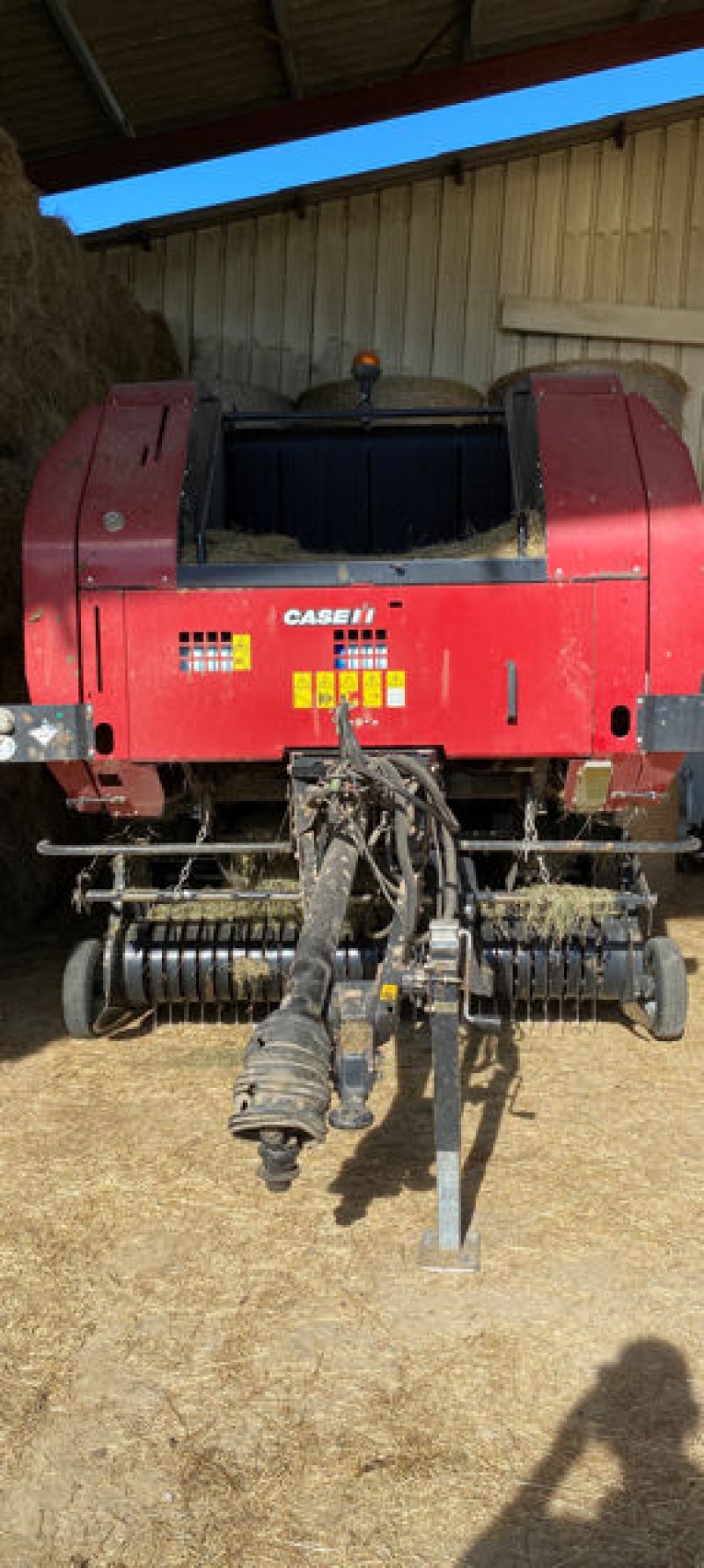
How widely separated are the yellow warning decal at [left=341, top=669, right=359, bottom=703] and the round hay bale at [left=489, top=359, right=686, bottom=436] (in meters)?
3.87

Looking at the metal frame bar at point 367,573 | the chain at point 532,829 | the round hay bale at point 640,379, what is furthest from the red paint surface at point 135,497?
the round hay bale at point 640,379

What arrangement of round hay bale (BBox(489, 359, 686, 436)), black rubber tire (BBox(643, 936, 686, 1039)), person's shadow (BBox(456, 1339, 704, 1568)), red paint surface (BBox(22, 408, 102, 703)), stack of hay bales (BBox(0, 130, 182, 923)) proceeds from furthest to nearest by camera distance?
round hay bale (BBox(489, 359, 686, 436)) < stack of hay bales (BBox(0, 130, 182, 923)) < black rubber tire (BBox(643, 936, 686, 1039)) < red paint surface (BBox(22, 408, 102, 703)) < person's shadow (BBox(456, 1339, 704, 1568))

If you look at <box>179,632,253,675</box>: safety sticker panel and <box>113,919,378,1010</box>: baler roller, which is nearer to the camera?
<box>179,632,253,675</box>: safety sticker panel

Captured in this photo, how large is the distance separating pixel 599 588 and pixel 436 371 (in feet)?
18.7

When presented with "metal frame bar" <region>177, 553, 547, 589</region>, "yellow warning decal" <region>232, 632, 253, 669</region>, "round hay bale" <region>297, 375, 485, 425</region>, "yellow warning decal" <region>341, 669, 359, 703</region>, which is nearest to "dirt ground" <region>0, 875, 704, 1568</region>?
"yellow warning decal" <region>341, 669, 359, 703</region>

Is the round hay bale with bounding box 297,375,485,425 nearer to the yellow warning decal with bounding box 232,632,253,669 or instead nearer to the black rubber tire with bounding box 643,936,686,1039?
the yellow warning decal with bounding box 232,632,253,669

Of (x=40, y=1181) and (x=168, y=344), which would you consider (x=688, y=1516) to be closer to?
(x=40, y=1181)

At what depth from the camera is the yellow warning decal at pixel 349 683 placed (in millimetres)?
3607

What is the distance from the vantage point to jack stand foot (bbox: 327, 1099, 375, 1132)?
2.16 m

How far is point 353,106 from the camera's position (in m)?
7.89

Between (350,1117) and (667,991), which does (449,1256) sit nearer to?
(350,1117)

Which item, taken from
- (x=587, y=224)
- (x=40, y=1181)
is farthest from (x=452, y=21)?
(x=40, y=1181)

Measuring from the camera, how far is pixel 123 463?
3.81 metres

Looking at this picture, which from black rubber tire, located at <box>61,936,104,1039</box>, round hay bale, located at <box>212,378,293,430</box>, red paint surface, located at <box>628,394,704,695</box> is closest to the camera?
red paint surface, located at <box>628,394,704,695</box>
